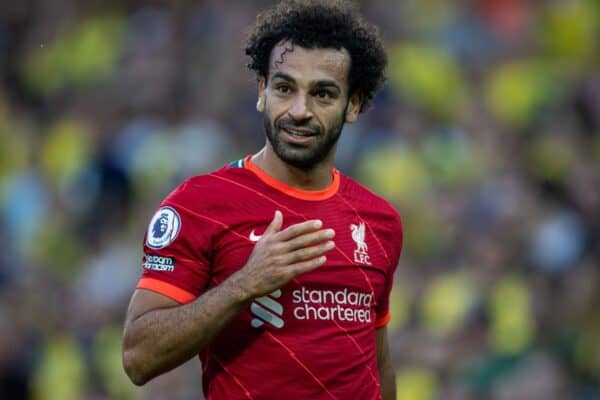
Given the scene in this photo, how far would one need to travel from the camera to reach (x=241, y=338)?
4.22m

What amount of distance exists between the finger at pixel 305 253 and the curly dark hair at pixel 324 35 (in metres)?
0.68

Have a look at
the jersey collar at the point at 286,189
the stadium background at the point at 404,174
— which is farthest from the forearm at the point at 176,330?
the stadium background at the point at 404,174

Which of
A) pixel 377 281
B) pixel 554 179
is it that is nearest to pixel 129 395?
pixel 554 179

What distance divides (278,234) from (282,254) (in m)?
0.07

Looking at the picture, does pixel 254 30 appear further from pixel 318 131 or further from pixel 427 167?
pixel 427 167

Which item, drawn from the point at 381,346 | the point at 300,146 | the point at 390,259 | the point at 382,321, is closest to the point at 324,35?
the point at 300,146

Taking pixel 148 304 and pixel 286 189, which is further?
pixel 286 189

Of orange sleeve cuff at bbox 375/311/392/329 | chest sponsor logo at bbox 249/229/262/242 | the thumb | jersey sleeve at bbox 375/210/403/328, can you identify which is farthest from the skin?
orange sleeve cuff at bbox 375/311/392/329

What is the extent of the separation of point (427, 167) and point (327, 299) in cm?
429

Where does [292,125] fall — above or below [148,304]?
above

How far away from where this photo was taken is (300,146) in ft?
14.2

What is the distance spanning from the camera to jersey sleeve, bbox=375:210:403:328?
4.66m

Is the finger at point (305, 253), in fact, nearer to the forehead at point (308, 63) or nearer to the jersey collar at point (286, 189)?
the jersey collar at point (286, 189)

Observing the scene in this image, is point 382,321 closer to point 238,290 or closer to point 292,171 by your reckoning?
point 292,171
